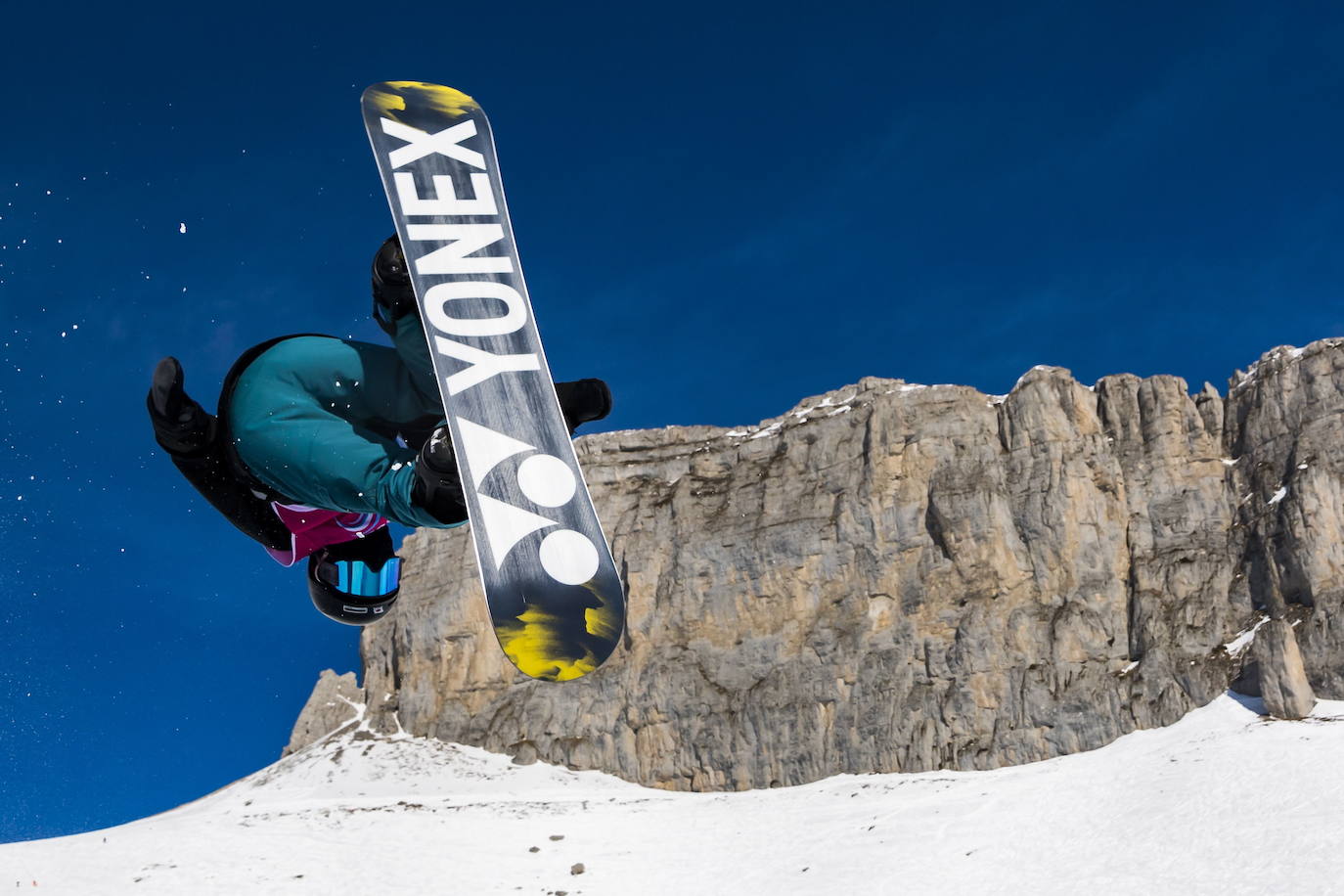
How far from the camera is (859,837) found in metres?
41.5

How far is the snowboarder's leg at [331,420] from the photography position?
4.68 meters

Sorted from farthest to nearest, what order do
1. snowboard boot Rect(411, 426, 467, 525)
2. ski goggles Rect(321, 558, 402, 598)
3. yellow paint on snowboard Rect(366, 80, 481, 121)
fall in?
ski goggles Rect(321, 558, 402, 598)
yellow paint on snowboard Rect(366, 80, 481, 121)
snowboard boot Rect(411, 426, 467, 525)

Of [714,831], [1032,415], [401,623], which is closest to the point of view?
[714,831]

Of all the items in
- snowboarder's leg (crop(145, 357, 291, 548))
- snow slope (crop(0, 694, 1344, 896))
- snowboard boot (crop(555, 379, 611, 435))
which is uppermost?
snowboarder's leg (crop(145, 357, 291, 548))

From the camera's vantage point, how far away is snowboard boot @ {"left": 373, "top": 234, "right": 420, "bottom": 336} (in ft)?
15.5

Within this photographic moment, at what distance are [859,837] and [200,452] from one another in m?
40.0

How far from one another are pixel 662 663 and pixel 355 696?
22389 mm

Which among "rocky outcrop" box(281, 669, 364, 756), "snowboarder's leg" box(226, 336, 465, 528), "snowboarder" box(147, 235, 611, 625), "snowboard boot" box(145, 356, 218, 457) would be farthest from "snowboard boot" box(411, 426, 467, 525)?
"rocky outcrop" box(281, 669, 364, 756)

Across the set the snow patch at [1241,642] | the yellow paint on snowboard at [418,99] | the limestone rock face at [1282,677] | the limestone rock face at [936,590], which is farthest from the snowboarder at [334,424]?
the snow patch at [1241,642]

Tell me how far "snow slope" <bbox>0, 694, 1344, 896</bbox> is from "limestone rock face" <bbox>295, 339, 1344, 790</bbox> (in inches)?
181

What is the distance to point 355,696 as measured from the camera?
77.1m

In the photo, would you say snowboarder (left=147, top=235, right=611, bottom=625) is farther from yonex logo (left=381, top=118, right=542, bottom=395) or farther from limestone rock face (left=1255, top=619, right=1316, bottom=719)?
limestone rock face (left=1255, top=619, right=1316, bottom=719)

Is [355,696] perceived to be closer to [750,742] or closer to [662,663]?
[662,663]

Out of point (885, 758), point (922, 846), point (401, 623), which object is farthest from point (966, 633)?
point (401, 623)
